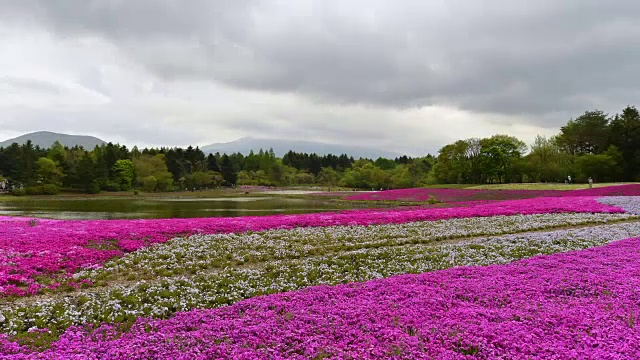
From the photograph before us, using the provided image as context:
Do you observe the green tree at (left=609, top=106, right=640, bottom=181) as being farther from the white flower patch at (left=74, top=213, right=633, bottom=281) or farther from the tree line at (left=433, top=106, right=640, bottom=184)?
the white flower patch at (left=74, top=213, right=633, bottom=281)

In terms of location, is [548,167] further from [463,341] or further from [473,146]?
[463,341]

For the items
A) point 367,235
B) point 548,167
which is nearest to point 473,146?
point 548,167

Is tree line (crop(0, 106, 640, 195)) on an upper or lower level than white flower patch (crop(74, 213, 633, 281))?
upper

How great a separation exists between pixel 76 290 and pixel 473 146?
4115 inches

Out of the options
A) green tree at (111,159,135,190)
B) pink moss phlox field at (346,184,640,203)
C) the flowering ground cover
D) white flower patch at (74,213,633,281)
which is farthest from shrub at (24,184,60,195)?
white flower patch at (74,213,633,281)

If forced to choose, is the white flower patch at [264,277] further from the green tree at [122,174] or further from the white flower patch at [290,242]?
the green tree at [122,174]

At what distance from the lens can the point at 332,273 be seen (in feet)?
44.8

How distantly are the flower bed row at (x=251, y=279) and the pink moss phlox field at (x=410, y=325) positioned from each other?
1124 mm

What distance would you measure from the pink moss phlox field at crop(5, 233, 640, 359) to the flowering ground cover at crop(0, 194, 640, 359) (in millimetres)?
38

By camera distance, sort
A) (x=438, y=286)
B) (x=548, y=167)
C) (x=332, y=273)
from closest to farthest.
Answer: (x=438, y=286)
(x=332, y=273)
(x=548, y=167)

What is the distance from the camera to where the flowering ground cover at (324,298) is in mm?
7312

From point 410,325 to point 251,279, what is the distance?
6.56 metres

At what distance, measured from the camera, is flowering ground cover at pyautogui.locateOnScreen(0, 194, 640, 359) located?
731 cm

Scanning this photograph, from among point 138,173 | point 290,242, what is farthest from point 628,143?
point 138,173
